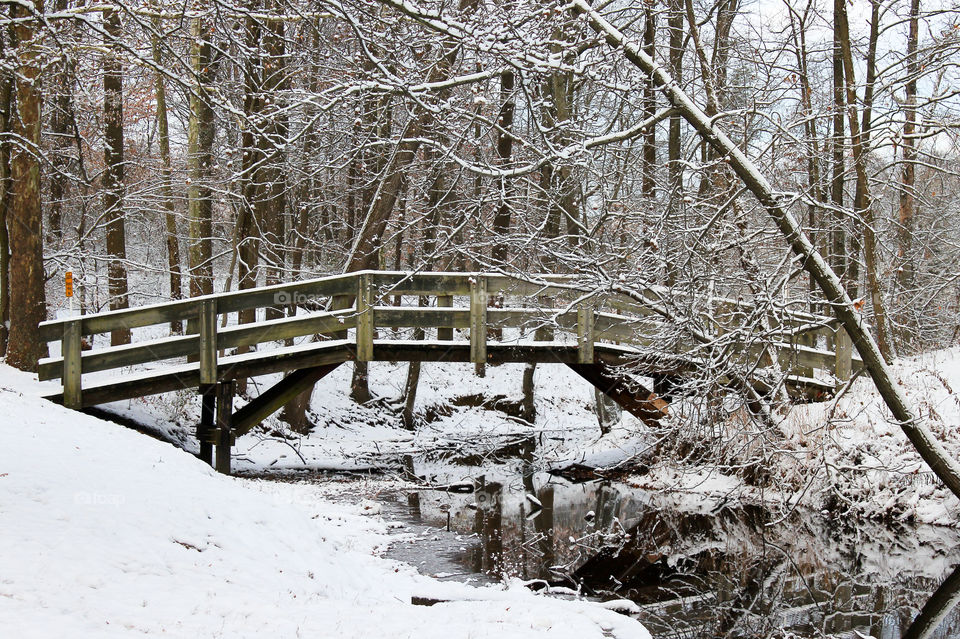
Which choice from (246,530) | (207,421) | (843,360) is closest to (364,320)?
(207,421)

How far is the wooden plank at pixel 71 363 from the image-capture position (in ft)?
32.3

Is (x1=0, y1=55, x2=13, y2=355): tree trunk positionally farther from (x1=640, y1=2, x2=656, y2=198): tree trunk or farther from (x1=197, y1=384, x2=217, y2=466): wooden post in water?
(x1=640, y1=2, x2=656, y2=198): tree trunk

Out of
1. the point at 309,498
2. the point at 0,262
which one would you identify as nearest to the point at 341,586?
the point at 309,498

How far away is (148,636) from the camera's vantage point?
404 cm

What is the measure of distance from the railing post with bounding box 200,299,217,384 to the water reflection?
3.22 meters

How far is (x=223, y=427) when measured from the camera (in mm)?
10914

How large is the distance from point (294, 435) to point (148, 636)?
10.9 m

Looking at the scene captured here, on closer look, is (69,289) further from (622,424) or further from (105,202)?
(622,424)

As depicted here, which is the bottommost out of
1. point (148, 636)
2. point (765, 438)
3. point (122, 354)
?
point (148, 636)

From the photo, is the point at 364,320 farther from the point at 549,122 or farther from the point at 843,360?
the point at 843,360

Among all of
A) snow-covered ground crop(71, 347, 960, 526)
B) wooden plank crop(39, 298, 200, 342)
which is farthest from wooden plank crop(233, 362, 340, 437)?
wooden plank crop(39, 298, 200, 342)

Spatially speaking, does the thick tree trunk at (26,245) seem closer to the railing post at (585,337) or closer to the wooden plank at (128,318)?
the wooden plank at (128,318)

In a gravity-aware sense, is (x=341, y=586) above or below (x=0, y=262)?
below

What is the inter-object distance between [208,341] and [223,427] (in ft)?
4.25
